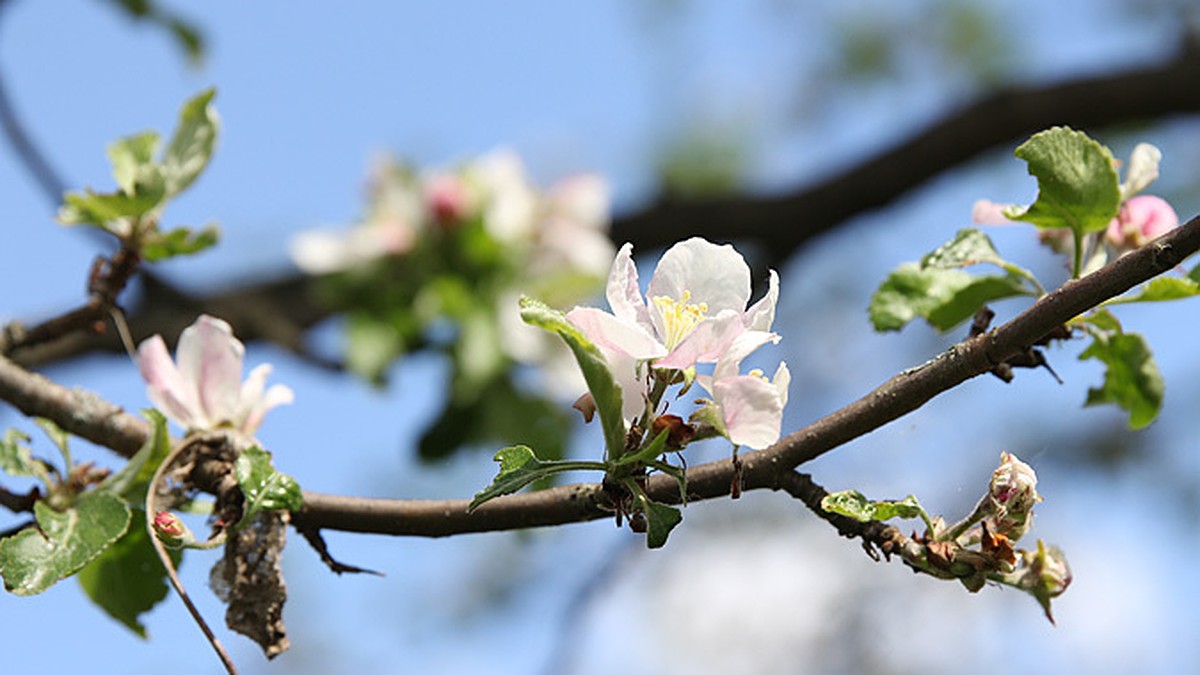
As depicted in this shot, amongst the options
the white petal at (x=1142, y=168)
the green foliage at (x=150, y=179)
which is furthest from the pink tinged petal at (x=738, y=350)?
the green foliage at (x=150, y=179)

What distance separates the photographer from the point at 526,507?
813mm

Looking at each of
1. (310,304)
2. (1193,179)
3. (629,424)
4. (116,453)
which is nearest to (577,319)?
(629,424)

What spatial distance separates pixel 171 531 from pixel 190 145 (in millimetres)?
419

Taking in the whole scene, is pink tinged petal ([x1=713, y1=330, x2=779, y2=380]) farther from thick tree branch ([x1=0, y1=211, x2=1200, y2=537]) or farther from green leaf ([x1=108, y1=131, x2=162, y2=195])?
green leaf ([x1=108, y1=131, x2=162, y2=195])

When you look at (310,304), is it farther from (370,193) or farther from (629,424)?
(629,424)

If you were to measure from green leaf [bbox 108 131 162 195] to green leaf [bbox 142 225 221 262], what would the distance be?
52 mm

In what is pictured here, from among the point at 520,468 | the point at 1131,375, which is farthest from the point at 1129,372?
the point at 520,468

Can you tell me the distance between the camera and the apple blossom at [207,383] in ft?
3.42

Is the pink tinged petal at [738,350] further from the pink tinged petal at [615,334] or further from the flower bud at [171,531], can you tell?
the flower bud at [171,531]

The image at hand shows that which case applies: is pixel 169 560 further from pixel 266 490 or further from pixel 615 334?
pixel 615 334

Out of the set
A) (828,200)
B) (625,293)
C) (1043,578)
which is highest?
(625,293)

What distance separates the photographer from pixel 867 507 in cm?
75

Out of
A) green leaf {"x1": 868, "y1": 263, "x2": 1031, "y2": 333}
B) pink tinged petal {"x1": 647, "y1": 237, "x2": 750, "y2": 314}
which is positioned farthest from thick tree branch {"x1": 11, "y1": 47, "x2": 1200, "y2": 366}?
pink tinged petal {"x1": 647, "y1": 237, "x2": 750, "y2": 314}

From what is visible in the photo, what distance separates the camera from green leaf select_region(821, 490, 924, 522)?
742 mm
